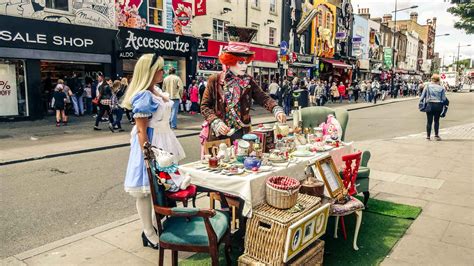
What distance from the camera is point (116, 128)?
13398 mm

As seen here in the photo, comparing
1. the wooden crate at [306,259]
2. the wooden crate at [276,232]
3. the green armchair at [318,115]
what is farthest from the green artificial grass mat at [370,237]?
the green armchair at [318,115]

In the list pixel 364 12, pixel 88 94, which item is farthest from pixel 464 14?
pixel 364 12

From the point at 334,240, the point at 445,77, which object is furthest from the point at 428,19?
the point at 334,240

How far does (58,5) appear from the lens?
15242mm

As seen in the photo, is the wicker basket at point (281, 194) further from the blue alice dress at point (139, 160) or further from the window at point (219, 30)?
the window at point (219, 30)

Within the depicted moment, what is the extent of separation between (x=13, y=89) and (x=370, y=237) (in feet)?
48.7

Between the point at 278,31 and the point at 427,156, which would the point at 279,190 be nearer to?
the point at 427,156

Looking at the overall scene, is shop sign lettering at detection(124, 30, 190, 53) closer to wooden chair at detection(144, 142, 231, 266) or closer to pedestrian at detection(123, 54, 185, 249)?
pedestrian at detection(123, 54, 185, 249)

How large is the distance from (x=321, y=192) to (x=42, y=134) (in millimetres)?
10746

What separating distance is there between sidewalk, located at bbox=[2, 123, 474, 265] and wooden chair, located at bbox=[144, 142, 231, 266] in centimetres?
70

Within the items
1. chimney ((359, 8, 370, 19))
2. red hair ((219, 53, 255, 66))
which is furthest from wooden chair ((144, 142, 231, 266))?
chimney ((359, 8, 370, 19))

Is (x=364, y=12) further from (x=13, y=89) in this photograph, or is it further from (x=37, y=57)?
(x=13, y=89)

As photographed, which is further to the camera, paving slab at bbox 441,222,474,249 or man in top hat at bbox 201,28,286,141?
man in top hat at bbox 201,28,286,141

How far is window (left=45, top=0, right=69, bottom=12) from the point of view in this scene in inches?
589
